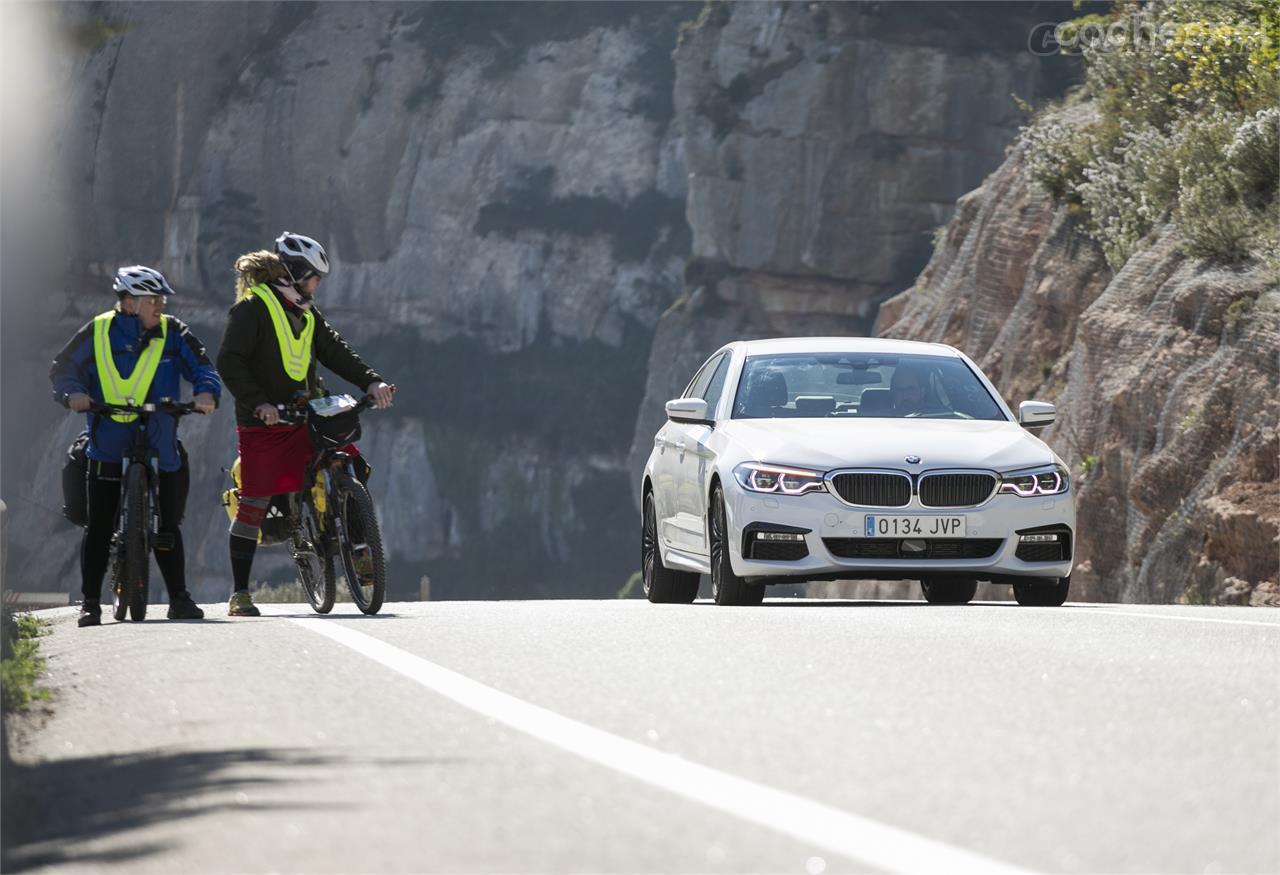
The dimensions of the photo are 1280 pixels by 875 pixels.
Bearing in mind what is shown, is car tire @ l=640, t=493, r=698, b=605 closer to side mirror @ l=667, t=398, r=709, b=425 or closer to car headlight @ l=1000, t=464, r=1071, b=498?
side mirror @ l=667, t=398, r=709, b=425

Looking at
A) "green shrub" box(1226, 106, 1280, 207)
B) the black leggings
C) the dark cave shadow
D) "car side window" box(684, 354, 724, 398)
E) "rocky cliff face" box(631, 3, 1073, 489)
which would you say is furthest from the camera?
"rocky cliff face" box(631, 3, 1073, 489)

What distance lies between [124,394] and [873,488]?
4147 millimetres

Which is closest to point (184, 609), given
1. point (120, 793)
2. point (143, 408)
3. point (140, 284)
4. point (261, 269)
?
point (143, 408)

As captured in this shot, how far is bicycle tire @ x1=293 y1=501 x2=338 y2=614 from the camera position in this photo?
1305 cm

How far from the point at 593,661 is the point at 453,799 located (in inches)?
138

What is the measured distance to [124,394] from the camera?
1255 centimetres

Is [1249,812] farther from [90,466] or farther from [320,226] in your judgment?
[320,226]

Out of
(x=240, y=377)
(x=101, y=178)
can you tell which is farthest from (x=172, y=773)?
(x=101, y=178)

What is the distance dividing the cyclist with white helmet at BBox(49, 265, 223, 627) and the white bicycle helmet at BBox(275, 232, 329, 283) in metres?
0.67

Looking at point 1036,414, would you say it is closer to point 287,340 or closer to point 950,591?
point 950,591

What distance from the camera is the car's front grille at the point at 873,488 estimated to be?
12961 millimetres

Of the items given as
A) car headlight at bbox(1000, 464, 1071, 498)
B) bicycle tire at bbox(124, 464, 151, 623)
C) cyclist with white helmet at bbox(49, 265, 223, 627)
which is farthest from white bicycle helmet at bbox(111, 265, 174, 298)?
car headlight at bbox(1000, 464, 1071, 498)

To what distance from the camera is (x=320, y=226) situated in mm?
121125

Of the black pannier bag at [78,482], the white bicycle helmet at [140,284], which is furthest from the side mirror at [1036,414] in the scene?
the black pannier bag at [78,482]
